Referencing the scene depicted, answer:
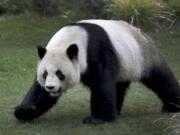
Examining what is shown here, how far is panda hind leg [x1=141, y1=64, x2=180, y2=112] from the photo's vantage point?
30.4ft

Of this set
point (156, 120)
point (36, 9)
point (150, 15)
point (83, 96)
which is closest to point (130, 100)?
point (83, 96)

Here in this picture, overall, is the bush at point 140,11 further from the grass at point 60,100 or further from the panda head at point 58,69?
the panda head at point 58,69

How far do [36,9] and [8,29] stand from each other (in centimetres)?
163

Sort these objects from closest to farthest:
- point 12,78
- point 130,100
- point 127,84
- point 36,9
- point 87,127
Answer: point 87,127 → point 127,84 → point 130,100 → point 12,78 → point 36,9

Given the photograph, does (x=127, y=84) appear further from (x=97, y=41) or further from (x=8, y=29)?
(x=8, y=29)

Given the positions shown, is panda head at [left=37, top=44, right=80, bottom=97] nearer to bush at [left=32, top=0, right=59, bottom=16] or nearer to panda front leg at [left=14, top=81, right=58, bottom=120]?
panda front leg at [left=14, top=81, right=58, bottom=120]

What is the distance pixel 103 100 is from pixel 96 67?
430 millimetres

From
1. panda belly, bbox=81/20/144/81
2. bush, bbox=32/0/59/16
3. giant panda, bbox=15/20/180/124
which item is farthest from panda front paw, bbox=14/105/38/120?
bush, bbox=32/0/59/16

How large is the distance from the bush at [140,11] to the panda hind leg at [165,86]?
750 centimetres

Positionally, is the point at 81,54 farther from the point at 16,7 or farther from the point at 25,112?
the point at 16,7

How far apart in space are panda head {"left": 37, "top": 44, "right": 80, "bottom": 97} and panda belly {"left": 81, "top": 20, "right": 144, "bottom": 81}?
2.73ft

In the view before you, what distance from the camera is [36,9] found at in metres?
18.5

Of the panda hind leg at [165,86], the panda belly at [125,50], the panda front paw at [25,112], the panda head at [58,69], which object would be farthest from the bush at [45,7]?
the panda head at [58,69]

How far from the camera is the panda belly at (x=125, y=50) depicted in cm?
871
